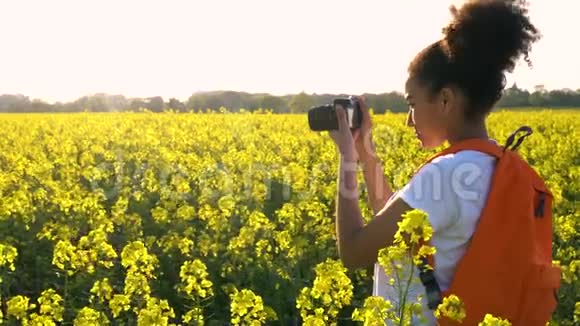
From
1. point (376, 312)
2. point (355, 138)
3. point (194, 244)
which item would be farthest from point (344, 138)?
point (194, 244)

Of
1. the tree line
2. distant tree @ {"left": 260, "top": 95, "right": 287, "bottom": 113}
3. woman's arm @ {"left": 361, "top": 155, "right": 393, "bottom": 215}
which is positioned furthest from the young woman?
distant tree @ {"left": 260, "top": 95, "right": 287, "bottom": 113}

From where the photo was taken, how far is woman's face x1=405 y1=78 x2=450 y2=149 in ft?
8.72

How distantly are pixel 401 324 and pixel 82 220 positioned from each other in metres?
4.12

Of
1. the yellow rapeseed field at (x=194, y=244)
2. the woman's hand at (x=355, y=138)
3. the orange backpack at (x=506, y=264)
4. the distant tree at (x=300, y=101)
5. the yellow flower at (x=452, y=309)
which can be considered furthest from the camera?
the distant tree at (x=300, y=101)

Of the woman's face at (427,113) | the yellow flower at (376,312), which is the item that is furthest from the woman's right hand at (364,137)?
the yellow flower at (376,312)

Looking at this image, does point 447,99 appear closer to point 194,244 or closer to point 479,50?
point 479,50

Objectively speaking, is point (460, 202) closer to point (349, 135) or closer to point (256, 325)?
point (349, 135)

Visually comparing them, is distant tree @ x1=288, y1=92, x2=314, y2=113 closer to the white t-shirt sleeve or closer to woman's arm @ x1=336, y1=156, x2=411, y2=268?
woman's arm @ x1=336, y1=156, x2=411, y2=268

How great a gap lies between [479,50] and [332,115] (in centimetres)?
53

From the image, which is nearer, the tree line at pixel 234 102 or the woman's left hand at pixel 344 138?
the woman's left hand at pixel 344 138

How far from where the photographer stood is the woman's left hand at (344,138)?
2.71 metres

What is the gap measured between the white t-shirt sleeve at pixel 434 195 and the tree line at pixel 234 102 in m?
30.1

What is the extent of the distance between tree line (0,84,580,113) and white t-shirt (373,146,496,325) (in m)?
30.1

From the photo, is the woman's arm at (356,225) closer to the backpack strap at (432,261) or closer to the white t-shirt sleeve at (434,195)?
the white t-shirt sleeve at (434,195)
